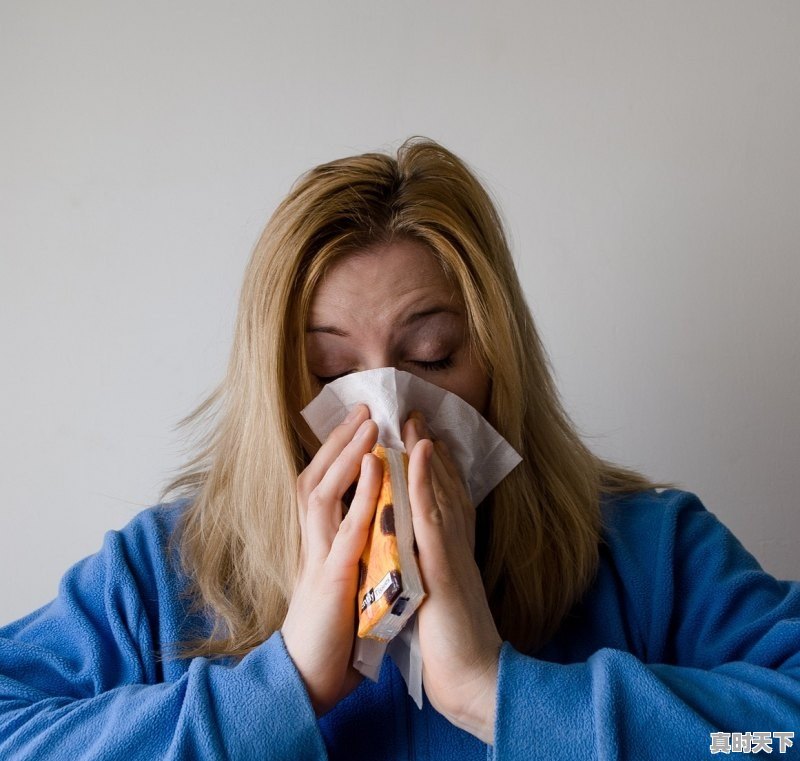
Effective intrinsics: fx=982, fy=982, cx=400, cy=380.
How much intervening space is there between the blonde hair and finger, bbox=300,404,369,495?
0.07 m

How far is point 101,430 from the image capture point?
1.56 metres

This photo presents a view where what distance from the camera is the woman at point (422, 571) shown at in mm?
928

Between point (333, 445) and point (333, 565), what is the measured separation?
5.0 inches

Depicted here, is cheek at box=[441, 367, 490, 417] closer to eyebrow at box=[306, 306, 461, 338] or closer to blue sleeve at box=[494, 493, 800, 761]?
eyebrow at box=[306, 306, 461, 338]

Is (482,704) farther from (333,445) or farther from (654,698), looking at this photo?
(333,445)

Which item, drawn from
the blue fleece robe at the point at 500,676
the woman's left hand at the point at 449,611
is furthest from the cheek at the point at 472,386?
the blue fleece robe at the point at 500,676

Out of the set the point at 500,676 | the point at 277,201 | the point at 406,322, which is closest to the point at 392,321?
the point at 406,322

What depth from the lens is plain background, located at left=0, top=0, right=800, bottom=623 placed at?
1.51 meters

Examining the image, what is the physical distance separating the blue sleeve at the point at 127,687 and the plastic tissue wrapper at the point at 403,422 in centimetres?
11

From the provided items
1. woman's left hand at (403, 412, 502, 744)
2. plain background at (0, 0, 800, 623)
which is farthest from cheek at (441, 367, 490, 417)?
plain background at (0, 0, 800, 623)

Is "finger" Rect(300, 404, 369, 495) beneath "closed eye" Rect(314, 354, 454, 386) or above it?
beneath

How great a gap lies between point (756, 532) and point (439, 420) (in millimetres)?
723

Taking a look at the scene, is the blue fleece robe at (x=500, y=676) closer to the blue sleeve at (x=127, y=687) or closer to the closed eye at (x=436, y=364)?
the blue sleeve at (x=127, y=687)

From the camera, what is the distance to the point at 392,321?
109cm
